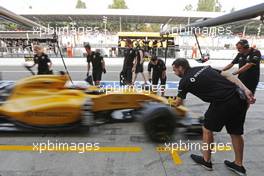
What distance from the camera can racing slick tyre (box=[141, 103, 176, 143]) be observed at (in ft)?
12.0

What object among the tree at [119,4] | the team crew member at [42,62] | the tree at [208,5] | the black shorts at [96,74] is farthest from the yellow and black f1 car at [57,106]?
the tree at [208,5]

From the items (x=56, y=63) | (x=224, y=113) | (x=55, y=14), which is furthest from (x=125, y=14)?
(x=224, y=113)

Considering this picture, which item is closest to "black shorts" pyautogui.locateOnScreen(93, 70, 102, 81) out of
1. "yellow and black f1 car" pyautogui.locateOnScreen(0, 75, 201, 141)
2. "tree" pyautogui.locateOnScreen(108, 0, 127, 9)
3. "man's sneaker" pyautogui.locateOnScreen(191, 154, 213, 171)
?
"yellow and black f1 car" pyautogui.locateOnScreen(0, 75, 201, 141)

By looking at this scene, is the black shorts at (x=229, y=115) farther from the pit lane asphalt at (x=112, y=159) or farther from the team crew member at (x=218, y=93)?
the pit lane asphalt at (x=112, y=159)

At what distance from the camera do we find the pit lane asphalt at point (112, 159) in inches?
151

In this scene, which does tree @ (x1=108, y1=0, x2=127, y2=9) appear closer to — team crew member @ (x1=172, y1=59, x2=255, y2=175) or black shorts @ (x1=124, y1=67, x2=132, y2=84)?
black shorts @ (x1=124, y1=67, x2=132, y2=84)

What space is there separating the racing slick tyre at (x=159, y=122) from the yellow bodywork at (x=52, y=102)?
113cm

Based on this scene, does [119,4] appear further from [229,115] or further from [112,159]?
[229,115]

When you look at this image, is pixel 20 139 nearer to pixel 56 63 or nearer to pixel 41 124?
pixel 41 124

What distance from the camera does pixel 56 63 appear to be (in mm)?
20859

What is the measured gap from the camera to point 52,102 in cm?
493

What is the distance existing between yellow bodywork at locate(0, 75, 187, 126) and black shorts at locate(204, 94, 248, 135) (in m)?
1.17

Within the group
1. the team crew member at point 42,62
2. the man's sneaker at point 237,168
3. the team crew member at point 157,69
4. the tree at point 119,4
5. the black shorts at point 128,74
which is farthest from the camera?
the tree at point 119,4

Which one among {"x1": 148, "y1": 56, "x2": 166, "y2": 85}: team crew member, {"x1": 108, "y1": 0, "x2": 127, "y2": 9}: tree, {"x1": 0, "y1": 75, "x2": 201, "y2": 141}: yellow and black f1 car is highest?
{"x1": 108, "y1": 0, "x2": 127, "y2": 9}: tree
